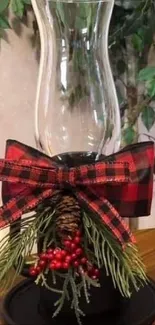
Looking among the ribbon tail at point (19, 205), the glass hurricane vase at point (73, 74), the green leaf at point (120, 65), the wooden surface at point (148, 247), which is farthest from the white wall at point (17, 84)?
the ribbon tail at point (19, 205)

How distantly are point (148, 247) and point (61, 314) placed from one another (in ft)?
1.04

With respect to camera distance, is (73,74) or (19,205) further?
(73,74)

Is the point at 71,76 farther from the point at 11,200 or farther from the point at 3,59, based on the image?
the point at 3,59

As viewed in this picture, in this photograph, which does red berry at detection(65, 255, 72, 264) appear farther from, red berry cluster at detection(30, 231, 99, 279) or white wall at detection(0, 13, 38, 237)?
white wall at detection(0, 13, 38, 237)

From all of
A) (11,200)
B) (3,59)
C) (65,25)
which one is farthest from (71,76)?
(3,59)

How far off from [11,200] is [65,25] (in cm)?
21

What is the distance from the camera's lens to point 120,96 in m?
1.29

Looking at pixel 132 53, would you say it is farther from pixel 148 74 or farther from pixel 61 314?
pixel 61 314

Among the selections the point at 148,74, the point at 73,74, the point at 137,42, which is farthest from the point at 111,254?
the point at 137,42

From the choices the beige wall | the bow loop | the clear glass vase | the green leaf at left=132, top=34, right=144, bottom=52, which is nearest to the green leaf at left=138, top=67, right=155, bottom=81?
the green leaf at left=132, top=34, right=144, bottom=52

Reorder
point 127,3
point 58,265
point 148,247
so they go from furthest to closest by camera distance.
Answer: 1. point 127,3
2. point 148,247
3. point 58,265

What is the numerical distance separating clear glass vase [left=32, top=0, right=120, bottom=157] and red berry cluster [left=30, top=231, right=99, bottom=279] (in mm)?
141

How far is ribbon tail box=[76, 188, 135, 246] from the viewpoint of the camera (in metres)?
0.63

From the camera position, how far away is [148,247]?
3.14 ft
